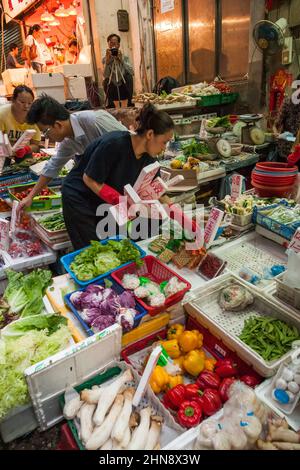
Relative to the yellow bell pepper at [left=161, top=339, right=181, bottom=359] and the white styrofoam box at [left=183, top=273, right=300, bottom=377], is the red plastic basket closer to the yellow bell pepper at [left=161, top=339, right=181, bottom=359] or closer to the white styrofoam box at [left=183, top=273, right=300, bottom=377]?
the white styrofoam box at [left=183, top=273, right=300, bottom=377]

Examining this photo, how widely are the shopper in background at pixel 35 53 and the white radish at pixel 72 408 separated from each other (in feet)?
39.4

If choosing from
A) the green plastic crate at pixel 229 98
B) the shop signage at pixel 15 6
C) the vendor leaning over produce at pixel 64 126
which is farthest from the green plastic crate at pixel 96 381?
the shop signage at pixel 15 6

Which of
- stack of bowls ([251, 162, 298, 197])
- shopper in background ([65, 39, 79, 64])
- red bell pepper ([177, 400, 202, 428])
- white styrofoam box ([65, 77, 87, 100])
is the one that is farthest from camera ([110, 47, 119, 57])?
red bell pepper ([177, 400, 202, 428])

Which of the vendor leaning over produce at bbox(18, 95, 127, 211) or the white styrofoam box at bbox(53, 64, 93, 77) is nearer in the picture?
the vendor leaning over produce at bbox(18, 95, 127, 211)

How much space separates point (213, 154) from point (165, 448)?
436 cm

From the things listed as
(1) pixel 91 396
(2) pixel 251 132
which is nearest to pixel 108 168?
(1) pixel 91 396

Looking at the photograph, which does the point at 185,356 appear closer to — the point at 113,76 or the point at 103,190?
the point at 103,190

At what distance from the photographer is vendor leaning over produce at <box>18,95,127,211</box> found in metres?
3.22

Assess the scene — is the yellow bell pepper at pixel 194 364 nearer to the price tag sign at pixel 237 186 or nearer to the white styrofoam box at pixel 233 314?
the white styrofoam box at pixel 233 314

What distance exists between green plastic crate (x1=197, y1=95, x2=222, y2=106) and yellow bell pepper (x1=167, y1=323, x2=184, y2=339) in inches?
205

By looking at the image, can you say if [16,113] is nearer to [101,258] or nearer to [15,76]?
[101,258]

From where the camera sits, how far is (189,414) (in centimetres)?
169

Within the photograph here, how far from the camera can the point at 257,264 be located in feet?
9.14
